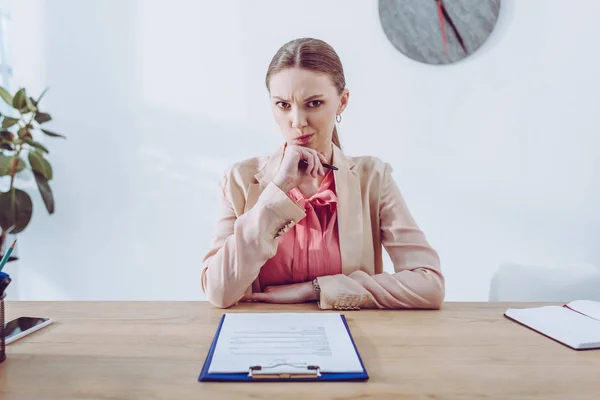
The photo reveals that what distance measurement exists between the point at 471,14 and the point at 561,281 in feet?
4.19

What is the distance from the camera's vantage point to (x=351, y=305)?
105cm

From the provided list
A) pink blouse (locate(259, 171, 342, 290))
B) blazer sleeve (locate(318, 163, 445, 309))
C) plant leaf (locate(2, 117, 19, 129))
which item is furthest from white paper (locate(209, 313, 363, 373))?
plant leaf (locate(2, 117, 19, 129))

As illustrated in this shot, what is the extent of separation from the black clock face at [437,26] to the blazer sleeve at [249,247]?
137 cm

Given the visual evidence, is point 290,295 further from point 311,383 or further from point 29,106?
point 29,106

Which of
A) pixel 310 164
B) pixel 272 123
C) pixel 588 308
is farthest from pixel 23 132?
pixel 272 123

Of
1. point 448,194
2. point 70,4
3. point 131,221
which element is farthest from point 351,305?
point 70,4

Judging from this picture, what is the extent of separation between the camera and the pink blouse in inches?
49.9

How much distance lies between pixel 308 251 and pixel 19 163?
2.69ft

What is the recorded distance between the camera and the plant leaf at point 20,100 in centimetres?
58

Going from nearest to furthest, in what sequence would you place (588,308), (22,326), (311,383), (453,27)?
(311,383) < (22,326) < (588,308) < (453,27)

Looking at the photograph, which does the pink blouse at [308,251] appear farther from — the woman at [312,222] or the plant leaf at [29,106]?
the plant leaf at [29,106]

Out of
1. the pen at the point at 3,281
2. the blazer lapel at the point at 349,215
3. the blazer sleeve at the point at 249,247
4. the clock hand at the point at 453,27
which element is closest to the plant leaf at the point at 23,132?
the pen at the point at 3,281

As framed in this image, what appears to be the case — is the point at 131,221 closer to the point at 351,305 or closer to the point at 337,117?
the point at 337,117

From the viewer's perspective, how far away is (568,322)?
931 millimetres
